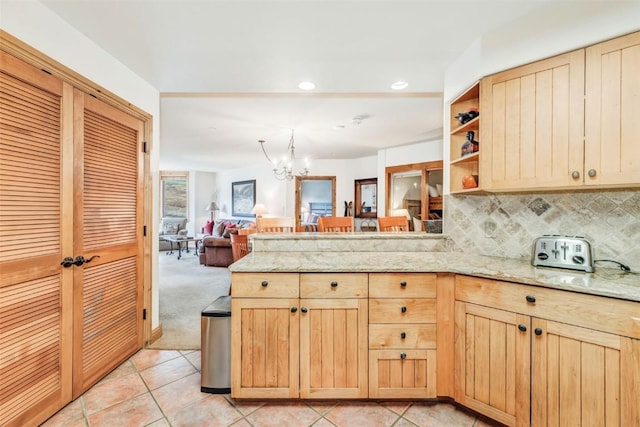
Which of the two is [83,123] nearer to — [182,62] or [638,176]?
[182,62]

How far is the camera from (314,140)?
17.2ft

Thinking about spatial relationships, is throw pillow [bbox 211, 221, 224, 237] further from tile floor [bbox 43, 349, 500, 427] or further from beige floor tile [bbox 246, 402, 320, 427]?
beige floor tile [bbox 246, 402, 320, 427]

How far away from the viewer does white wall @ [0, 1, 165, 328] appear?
1.53m

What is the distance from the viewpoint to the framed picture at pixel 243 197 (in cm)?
852

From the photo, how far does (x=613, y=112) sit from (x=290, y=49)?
201cm

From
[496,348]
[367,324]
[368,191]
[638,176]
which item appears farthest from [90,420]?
[368,191]

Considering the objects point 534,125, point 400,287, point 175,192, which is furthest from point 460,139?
point 175,192

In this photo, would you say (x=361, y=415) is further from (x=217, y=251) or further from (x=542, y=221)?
(x=217, y=251)

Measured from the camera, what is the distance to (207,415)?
176 centimetres

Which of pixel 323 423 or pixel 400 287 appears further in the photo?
pixel 400 287

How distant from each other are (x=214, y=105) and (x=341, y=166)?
13.8 ft

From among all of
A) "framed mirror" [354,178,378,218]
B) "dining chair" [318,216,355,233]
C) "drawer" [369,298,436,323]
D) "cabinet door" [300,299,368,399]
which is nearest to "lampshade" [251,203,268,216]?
"framed mirror" [354,178,378,218]

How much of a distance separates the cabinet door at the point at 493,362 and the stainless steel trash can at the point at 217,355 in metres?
1.49

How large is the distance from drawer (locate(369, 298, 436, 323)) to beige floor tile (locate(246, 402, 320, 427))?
2.25 ft
